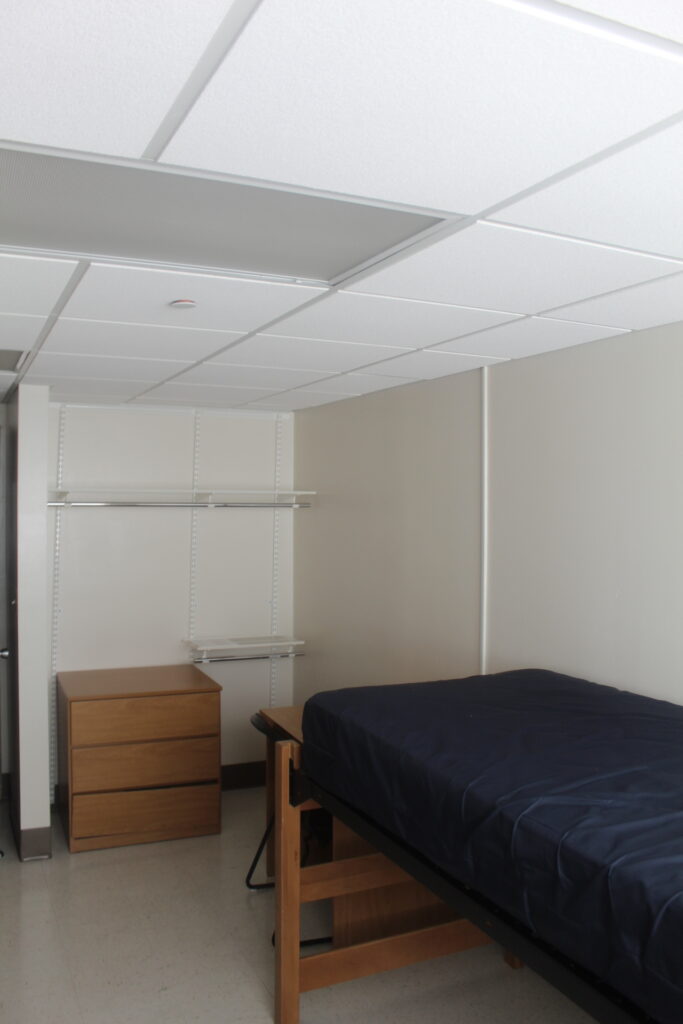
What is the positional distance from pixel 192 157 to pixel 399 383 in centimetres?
275

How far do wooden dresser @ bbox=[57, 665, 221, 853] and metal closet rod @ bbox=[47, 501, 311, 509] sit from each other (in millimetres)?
1000

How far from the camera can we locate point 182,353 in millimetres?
3367

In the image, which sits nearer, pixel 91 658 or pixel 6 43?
pixel 6 43

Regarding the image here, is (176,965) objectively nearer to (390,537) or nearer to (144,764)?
(144,764)

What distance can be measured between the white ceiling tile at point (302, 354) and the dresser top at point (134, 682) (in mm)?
1906

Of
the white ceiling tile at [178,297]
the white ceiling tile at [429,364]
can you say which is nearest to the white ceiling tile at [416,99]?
the white ceiling tile at [178,297]

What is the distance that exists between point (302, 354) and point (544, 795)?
2003 millimetres

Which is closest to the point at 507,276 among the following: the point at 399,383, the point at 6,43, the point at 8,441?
the point at 6,43

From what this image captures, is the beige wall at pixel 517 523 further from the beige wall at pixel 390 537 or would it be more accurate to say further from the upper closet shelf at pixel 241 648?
the upper closet shelf at pixel 241 648

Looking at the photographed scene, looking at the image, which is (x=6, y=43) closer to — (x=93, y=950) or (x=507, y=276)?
(x=507, y=276)

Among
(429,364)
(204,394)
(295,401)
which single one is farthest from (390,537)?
(204,394)

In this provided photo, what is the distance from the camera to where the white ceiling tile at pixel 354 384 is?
4012mm

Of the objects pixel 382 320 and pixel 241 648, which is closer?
pixel 382 320

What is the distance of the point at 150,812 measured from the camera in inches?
180
